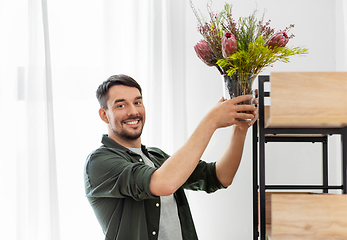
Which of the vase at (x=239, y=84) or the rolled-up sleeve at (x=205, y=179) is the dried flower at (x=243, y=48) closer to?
the vase at (x=239, y=84)

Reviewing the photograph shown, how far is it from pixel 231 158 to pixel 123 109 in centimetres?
46

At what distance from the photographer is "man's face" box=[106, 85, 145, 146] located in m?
1.31

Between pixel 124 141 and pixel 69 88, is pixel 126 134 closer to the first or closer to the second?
pixel 124 141

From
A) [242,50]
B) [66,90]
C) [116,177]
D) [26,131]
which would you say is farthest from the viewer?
[66,90]

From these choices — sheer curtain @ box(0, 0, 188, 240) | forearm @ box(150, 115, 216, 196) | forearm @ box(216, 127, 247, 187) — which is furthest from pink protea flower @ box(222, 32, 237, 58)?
sheer curtain @ box(0, 0, 188, 240)

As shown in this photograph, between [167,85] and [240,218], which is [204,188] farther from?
[167,85]

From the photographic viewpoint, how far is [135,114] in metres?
1.31

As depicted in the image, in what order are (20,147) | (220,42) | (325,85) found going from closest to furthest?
1. (325,85)
2. (220,42)
3. (20,147)

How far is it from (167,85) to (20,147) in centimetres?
75

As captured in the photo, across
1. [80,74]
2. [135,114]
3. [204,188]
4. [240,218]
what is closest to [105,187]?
[135,114]

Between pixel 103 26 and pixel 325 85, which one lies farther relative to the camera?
pixel 103 26

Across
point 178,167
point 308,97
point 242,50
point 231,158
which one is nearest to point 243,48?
point 242,50

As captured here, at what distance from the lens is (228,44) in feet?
3.04

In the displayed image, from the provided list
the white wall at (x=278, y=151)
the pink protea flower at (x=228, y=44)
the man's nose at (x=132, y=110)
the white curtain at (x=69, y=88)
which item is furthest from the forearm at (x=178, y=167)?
the white wall at (x=278, y=151)
